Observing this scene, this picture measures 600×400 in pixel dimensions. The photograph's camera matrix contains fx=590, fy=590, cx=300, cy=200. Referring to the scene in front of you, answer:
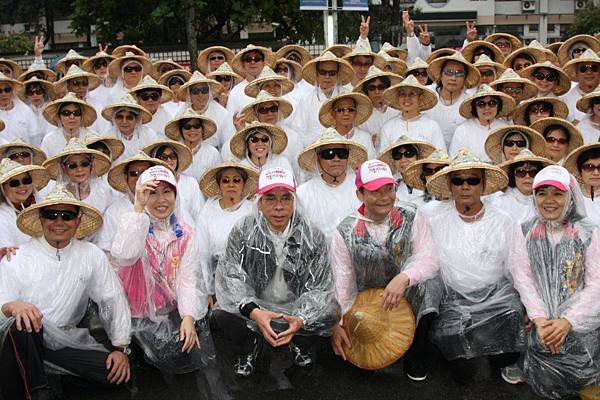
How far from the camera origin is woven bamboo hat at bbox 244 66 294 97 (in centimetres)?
Answer: 653

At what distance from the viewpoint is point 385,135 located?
591 cm

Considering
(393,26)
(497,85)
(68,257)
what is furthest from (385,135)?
(393,26)

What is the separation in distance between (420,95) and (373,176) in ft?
8.42

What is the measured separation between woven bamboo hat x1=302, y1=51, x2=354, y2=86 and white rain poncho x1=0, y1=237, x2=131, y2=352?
12.2ft

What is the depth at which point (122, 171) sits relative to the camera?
4.66 meters

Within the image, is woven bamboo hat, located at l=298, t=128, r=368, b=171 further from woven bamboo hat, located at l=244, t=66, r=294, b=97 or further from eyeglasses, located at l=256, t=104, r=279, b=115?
woven bamboo hat, located at l=244, t=66, r=294, b=97

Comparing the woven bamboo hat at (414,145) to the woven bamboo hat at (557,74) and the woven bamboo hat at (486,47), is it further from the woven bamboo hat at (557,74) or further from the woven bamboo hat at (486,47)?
the woven bamboo hat at (486,47)

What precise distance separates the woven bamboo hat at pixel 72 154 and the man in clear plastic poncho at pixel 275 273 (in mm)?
1746

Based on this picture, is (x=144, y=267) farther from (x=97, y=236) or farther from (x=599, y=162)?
(x=599, y=162)

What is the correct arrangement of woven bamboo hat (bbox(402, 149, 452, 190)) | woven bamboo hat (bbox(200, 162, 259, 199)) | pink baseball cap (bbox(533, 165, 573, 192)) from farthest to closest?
woven bamboo hat (bbox(200, 162, 259, 199))
woven bamboo hat (bbox(402, 149, 452, 190))
pink baseball cap (bbox(533, 165, 573, 192))

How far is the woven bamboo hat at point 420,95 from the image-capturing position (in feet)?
19.0

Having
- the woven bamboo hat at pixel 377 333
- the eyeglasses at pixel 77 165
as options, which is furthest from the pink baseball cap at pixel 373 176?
the eyeglasses at pixel 77 165

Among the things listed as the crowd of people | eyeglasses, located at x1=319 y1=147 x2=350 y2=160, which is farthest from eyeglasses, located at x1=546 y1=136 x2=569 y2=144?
eyeglasses, located at x1=319 y1=147 x2=350 y2=160

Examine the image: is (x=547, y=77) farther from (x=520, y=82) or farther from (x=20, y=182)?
(x=20, y=182)
